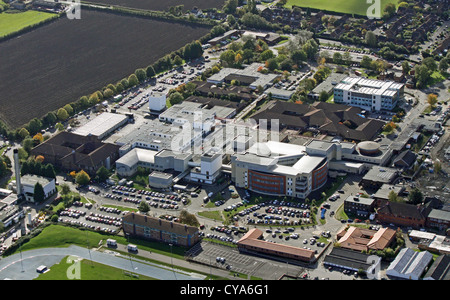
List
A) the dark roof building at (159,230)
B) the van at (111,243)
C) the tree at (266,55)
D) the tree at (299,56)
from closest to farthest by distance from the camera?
the dark roof building at (159,230), the van at (111,243), the tree at (299,56), the tree at (266,55)

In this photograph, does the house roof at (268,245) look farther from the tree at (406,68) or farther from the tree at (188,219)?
the tree at (406,68)

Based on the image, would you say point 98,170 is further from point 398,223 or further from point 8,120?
point 398,223

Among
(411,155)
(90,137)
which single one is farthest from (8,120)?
(411,155)

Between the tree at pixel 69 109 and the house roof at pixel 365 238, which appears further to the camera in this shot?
the tree at pixel 69 109

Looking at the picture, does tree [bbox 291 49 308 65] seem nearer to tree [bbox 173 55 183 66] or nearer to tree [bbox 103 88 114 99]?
tree [bbox 173 55 183 66]

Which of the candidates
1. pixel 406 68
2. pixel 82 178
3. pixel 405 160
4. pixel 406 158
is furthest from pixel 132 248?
pixel 406 68

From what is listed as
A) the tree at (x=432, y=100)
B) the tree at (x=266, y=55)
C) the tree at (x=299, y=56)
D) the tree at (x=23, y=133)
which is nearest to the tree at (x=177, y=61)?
the tree at (x=266, y=55)
